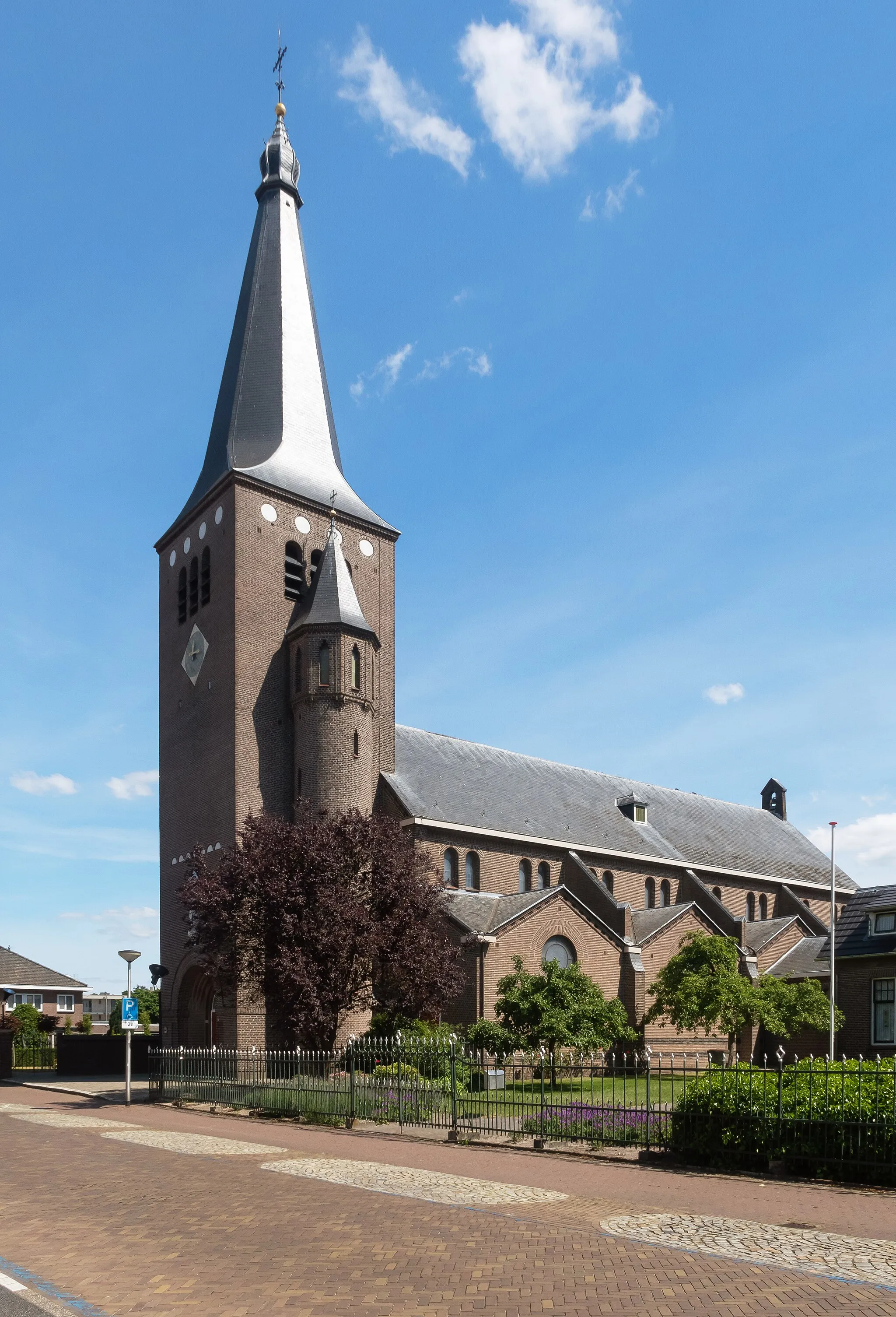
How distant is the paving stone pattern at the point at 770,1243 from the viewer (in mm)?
8758

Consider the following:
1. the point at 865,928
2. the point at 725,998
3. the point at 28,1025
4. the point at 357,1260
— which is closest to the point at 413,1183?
the point at 357,1260

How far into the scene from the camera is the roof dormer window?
4856cm

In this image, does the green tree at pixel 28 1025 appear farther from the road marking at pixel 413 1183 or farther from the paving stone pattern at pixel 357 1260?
the paving stone pattern at pixel 357 1260

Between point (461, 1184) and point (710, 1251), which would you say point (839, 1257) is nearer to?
point (710, 1251)

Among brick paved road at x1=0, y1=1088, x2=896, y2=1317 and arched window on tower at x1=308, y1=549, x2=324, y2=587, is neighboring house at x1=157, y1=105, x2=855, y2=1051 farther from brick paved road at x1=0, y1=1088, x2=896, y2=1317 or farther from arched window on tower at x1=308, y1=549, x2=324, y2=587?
brick paved road at x1=0, y1=1088, x2=896, y2=1317

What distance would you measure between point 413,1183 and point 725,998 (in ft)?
70.1

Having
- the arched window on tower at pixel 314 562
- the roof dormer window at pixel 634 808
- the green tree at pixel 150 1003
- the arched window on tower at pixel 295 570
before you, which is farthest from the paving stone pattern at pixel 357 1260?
the green tree at pixel 150 1003

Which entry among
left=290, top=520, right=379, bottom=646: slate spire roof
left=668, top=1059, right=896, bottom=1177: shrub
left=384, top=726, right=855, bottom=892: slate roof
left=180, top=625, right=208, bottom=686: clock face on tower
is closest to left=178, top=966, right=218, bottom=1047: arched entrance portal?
left=384, top=726, right=855, bottom=892: slate roof

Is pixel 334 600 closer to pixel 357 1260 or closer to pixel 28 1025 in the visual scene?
pixel 357 1260

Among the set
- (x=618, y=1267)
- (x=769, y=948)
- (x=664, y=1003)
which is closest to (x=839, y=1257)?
(x=618, y=1267)

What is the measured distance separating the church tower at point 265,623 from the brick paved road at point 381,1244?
20489 mm

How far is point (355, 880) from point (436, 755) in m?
14.2

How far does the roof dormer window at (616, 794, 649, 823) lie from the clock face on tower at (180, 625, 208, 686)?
2035cm

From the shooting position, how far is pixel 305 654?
1454 inches
